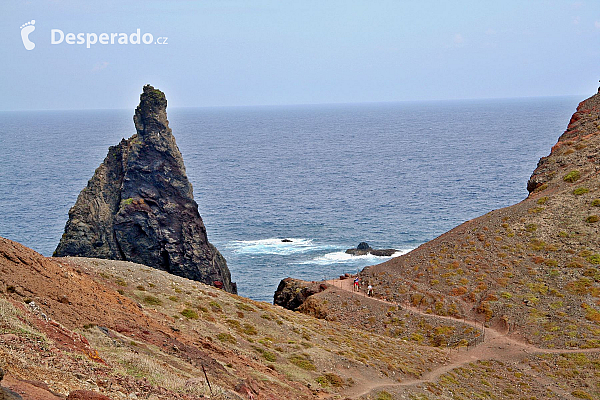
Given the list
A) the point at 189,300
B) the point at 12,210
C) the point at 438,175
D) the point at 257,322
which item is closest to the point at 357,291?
the point at 257,322

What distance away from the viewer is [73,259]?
3775 centimetres

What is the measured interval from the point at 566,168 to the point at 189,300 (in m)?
59.7

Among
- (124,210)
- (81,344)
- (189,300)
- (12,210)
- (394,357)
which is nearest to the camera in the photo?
(81,344)

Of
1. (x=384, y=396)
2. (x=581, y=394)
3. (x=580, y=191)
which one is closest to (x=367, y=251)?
(x=580, y=191)

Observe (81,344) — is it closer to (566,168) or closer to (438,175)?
(566,168)

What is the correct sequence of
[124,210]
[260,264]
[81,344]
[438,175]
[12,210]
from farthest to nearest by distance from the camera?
[438,175] → [12,210] → [260,264] → [124,210] → [81,344]

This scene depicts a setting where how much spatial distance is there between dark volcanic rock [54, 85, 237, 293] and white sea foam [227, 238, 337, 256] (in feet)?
120

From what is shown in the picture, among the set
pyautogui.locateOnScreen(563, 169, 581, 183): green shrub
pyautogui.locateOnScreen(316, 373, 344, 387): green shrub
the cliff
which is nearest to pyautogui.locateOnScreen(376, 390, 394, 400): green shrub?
pyautogui.locateOnScreen(316, 373, 344, 387): green shrub

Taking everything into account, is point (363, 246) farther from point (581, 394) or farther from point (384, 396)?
point (384, 396)

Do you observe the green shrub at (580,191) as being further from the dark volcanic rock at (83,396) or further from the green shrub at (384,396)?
the dark volcanic rock at (83,396)

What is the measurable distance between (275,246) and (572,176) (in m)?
53.2

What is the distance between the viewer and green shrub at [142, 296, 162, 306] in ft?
112

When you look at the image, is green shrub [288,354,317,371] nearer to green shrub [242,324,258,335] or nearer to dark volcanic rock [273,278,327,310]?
green shrub [242,324,258,335]

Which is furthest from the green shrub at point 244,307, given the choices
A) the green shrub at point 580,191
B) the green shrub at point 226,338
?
the green shrub at point 580,191
